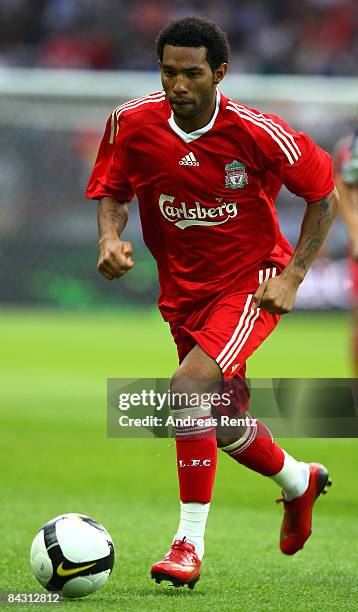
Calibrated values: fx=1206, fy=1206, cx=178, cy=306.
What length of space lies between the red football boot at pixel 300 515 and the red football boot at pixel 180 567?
0.86 meters

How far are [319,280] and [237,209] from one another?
11.0 metres

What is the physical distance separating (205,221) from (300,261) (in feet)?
1.43

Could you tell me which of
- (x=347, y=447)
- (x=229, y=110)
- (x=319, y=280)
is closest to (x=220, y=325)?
(x=229, y=110)

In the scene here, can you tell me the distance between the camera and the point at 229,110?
4.68 metres

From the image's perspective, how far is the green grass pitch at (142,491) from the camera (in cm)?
435

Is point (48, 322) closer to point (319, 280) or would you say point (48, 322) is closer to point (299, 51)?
point (319, 280)

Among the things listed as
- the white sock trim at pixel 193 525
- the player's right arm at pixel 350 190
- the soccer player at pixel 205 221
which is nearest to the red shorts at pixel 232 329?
the soccer player at pixel 205 221

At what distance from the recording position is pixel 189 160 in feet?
15.4

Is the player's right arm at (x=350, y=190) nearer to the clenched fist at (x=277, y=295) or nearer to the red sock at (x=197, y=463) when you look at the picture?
the clenched fist at (x=277, y=295)

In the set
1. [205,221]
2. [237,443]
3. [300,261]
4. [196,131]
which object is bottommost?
[237,443]

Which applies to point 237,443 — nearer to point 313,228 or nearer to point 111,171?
point 313,228

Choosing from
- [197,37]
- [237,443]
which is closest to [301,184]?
[197,37]

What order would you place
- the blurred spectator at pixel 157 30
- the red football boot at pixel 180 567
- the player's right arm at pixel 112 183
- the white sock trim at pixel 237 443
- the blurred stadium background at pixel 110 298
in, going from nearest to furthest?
the red football boot at pixel 180 567, the player's right arm at pixel 112 183, the white sock trim at pixel 237 443, the blurred stadium background at pixel 110 298, the blurred spectator at pixel 157 30

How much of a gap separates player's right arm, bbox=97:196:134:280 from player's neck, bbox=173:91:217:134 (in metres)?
0.45
